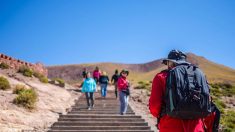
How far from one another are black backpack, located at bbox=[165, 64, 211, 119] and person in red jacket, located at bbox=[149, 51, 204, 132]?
99 millimetres

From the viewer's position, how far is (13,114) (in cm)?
1346

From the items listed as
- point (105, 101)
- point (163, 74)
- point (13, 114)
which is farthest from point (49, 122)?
point (163, 74)

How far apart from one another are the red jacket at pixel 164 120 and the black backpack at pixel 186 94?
0.32 feet

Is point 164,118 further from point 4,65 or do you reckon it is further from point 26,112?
point 4,65

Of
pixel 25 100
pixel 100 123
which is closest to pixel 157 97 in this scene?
pixel 100 123

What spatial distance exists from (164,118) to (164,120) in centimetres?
2

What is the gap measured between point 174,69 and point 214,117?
2.57ft

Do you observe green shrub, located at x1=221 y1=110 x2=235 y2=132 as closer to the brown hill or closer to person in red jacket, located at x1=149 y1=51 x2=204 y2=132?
person in red jacket, located at x1=149 y1=51 x2=204 y2=132

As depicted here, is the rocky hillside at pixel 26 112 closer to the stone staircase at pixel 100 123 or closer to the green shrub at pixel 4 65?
the stone staircase at pixel 100 123

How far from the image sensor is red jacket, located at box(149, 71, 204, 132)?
4250mm

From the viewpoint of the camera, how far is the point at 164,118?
14.4 ft

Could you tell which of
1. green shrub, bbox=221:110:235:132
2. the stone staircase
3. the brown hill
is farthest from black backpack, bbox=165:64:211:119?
the brown hill

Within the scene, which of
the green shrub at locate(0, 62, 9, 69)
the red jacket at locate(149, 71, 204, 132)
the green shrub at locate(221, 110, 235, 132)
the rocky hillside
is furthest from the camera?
the green shrub at locate(0, 62, 9, 69)

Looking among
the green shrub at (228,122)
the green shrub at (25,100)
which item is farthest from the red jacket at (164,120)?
the green shrub at (228,122)
